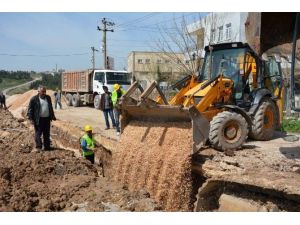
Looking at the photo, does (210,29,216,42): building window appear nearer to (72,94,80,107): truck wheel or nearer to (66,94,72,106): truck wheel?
(72,94,80,107): truck wheel

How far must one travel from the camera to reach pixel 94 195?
6.70 m

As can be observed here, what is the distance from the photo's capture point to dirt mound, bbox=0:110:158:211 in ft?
20.3

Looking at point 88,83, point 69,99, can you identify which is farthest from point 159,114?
point 69,99

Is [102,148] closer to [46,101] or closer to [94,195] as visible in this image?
[46,101]

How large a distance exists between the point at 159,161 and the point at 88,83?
16.8 metres

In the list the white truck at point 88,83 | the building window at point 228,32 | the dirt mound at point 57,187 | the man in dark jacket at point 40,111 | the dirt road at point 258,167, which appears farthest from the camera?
the building window at point 228,32

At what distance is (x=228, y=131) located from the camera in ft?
26.7

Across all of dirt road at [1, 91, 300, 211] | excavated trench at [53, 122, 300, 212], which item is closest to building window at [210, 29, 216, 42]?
dirt road at [1, 91, 300, 211]

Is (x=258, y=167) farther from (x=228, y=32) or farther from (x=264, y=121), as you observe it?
(x=228, y=32)

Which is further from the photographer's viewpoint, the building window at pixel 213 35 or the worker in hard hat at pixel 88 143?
the building window at pixel 213 35

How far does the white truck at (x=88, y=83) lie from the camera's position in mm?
21609

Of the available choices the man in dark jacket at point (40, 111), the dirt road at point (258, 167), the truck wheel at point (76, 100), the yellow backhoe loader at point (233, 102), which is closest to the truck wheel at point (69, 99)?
the truck wheel at point (76, 100)

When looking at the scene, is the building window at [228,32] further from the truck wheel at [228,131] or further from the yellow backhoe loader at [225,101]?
the truck wheel at [228,131]

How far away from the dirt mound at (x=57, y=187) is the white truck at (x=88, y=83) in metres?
11.6
